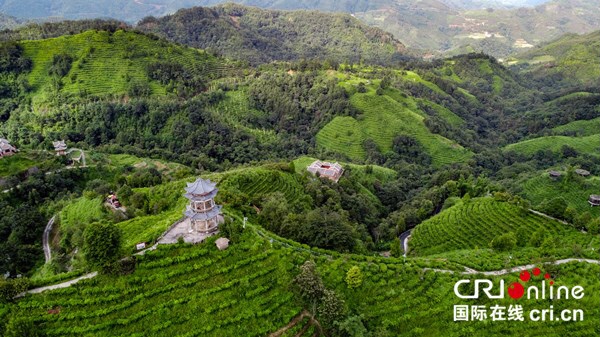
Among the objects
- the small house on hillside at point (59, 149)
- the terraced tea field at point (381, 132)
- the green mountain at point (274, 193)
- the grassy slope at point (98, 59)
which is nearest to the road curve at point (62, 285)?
the green mountain at point (274, 193)

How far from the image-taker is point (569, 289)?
3231 centimetres

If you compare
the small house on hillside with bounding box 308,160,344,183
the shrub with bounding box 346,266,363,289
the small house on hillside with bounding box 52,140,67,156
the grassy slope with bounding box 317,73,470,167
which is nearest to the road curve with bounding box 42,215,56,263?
the small house on hillside with bounding box 52,140,67,156

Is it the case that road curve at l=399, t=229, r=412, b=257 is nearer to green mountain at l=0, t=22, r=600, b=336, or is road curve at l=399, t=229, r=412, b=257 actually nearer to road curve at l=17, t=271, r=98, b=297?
green mountain at l=0, t=22, r=600, b=336

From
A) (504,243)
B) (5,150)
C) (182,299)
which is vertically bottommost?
(504,243)

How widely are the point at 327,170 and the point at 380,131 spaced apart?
3587 centimetres

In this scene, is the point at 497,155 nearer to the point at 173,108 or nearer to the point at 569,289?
the point at 569,289

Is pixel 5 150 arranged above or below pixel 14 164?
above

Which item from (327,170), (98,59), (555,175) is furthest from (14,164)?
(555,175)

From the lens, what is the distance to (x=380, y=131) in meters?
103

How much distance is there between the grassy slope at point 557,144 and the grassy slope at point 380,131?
17.9 metres

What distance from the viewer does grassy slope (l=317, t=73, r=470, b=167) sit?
3900 inches

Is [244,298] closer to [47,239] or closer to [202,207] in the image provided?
[202,207]

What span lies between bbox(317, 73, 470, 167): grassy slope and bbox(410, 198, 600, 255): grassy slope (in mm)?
44494

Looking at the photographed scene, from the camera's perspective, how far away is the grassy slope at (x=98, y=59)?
99.2 meters
